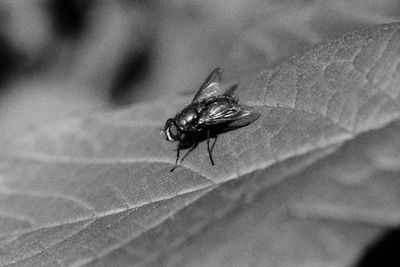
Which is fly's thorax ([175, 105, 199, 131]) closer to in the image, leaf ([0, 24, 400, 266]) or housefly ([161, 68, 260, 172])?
housefly ([161, 68, 260, 172])

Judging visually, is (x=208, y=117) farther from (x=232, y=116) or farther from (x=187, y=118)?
(x=232, y=116)

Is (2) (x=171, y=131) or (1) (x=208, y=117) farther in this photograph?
(1) (x=208, y=117)

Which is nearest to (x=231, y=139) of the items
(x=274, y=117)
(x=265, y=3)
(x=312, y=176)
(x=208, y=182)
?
(x=274, y=117)

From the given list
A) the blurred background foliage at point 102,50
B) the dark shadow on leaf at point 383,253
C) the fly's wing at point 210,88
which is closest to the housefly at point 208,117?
the fly's wing at point 210,88

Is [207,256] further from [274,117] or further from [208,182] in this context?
[274,117]

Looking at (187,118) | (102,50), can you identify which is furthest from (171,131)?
(102,50)

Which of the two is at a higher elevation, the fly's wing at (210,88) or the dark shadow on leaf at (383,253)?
the fly's wing at (210,88)

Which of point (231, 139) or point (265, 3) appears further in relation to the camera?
point (265, 3)

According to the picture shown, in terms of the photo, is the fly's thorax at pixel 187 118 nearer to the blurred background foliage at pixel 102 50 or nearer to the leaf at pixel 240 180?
the leaf at pixel 240 180
